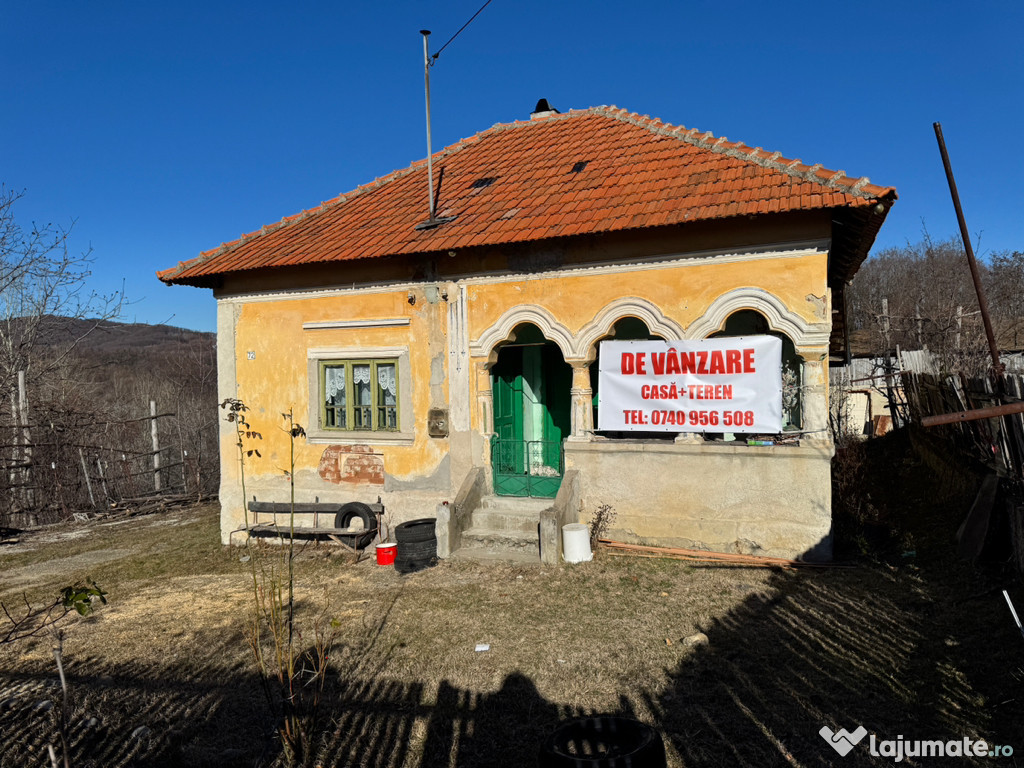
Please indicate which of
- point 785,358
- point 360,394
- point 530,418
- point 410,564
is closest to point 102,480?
point 360,394

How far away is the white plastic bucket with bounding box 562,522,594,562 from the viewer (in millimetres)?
8719

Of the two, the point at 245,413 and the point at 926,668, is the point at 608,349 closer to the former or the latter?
the point at 926,668

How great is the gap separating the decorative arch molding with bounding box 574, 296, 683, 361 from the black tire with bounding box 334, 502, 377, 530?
396 centimetres

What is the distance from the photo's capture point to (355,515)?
10.7 m

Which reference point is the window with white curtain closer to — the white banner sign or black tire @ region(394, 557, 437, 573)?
black tire @ region(394, 557, 437, 573)

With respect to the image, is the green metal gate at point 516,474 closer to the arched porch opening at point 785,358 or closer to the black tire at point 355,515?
the black tire at point 355,515

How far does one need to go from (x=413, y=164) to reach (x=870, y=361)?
2164 cm

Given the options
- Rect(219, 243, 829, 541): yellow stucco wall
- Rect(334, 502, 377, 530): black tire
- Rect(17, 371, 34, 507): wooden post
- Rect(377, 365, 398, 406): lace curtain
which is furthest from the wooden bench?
Rect(17, 371, 34, 507): wooden post

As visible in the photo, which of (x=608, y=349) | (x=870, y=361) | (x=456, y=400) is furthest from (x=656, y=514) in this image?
(x=870, y=361)

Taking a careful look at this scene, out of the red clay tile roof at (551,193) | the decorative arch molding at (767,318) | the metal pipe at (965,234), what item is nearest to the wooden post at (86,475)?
the red clay tile roof at (551,193)

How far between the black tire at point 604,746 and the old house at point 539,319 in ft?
15.7

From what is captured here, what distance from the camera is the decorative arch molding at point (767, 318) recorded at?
27.1 ft

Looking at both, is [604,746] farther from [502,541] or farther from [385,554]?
[385,554]

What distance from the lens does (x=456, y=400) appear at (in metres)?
10.2
